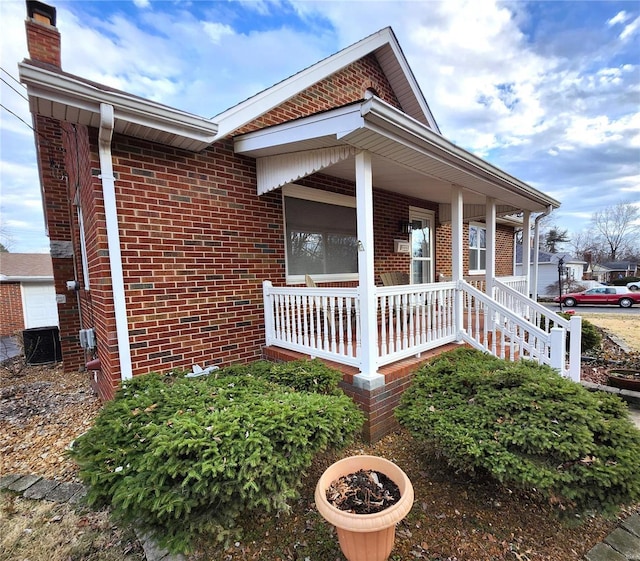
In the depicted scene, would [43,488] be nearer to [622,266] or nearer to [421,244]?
[421,244]

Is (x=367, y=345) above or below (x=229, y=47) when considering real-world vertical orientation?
below

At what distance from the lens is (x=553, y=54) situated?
7281mm

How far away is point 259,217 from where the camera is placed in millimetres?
4504

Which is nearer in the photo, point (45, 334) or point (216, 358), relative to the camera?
point (216, 358)

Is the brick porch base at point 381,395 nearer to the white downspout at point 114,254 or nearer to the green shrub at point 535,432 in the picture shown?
the green shrub at point 535,432

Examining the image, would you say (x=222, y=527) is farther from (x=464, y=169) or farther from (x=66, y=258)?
(x=66, y=258)

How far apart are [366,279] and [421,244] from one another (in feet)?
16.2

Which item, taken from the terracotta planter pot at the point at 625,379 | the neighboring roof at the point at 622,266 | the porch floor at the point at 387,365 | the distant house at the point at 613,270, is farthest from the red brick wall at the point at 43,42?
the neighboring roof at the point at 622,266

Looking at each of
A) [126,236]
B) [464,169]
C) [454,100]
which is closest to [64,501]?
[126,236]

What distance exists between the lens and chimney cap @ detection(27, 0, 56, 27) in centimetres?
544

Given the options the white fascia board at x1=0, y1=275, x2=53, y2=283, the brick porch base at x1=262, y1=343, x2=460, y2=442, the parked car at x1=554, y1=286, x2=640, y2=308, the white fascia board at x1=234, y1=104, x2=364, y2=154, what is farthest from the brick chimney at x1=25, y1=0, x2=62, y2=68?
the parked car at x1=554, y1=286, x2=640, y2=308

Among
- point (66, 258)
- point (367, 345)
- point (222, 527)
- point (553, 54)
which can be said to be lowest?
point (222, 527)

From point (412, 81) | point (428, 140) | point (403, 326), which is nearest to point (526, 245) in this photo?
point (412, 81)

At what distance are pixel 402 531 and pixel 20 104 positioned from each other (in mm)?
8041
